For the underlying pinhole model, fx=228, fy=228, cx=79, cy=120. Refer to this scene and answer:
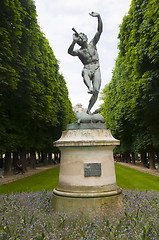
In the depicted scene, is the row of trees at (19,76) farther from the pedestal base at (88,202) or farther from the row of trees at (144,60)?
the row of trees at (144,60)

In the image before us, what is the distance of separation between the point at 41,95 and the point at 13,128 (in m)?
4.32

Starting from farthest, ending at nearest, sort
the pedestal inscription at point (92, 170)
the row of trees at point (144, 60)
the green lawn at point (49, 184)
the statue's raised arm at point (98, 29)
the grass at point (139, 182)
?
the row of trees at point (144, 60), the grass at point (139, 182), the green lawn at point (49, 184), the statue's raised arm at point (98, 29), the pedestal inscription at point (92, 170)

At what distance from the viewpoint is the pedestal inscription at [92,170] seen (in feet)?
22.0

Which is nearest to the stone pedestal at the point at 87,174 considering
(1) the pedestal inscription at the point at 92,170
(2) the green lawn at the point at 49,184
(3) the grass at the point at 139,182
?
(1) the pedestal inscription at the point at 92,170

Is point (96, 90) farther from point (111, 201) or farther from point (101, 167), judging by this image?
point (111, 201)

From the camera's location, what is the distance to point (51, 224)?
5.22 m

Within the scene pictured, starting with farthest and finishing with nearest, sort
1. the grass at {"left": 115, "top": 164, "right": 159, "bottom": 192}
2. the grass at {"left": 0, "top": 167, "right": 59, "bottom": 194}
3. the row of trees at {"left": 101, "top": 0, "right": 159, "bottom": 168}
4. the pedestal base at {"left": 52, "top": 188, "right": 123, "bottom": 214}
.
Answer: the row of trees at {"left": 101, "top": 0, "right": 159, "bottom": 168}, the grass at {"left": 115, "top": 164, "right": 159, "bottom": 192}, the grass at {"left": 0, "top": 167, "right": 59, "bottom": 194}, the pedestal base at {"left": 52, "top": 188, "right": 123, "bottom": 214}

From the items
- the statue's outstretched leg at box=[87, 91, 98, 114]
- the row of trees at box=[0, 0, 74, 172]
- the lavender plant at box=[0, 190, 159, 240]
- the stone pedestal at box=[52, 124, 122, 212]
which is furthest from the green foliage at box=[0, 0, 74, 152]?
the lavender plant at box=[0, 190, 159, 240]

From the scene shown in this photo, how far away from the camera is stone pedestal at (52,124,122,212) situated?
6.54 meters

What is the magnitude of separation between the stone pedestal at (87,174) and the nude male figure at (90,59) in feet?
5.07

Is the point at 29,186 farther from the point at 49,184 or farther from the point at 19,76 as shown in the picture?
the point at 19,76

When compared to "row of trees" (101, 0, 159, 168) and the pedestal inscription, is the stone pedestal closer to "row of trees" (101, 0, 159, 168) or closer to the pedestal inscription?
the pedestal inscription

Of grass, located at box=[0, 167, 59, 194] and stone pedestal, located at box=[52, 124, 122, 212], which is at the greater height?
stone pedestal, located at box=[52, 124, 122, 212]

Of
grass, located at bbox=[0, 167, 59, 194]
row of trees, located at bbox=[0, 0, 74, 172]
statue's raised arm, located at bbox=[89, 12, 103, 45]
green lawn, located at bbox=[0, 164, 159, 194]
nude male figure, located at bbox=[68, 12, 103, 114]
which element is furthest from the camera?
green lawn, located at bbox=[0, 164, 159, 194]
